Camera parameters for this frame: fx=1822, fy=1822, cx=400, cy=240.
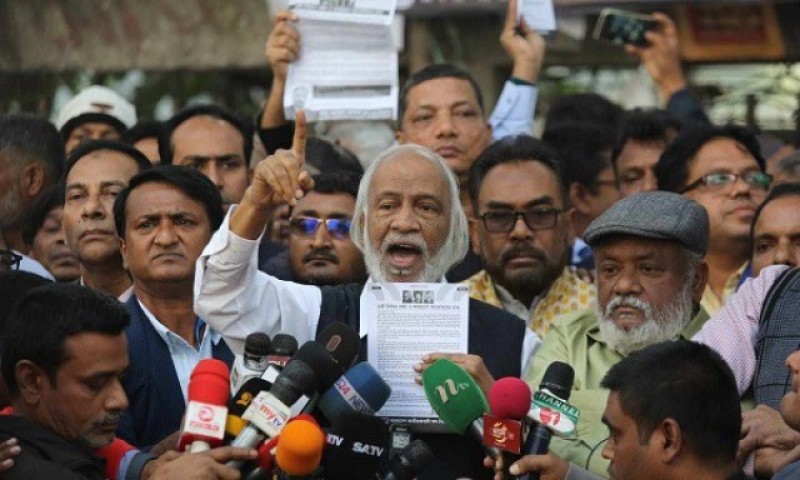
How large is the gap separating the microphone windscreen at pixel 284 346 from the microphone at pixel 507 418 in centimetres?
68

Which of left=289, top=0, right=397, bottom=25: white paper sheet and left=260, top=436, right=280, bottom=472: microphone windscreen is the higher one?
left=289, top=0, right=397, bottom=25: white paper sheet

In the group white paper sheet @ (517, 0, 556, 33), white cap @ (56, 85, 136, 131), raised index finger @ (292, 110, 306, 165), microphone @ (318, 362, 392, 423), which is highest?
white paper sheet @ (517, 0, 556, 33)

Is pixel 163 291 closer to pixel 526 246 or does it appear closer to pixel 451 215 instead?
pixel 451 215

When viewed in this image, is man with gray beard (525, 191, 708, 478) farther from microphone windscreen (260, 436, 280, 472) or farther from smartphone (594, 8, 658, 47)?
smartphone (594, 8, 658, 47)

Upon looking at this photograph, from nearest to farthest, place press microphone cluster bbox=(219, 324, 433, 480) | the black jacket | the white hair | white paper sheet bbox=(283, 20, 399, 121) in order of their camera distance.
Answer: press microphone cluster bbox=(219, 324, 433, 480), the black jacket, the white hair, white paper sheet bbox=(283, 20, 399, 121)

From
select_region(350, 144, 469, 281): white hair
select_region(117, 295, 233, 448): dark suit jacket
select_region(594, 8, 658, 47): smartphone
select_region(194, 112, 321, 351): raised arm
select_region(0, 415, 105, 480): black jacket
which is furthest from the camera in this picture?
select_region(594, 8, 658, 47): smartphone

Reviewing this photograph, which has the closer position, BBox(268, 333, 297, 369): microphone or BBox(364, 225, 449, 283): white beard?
BBox(268, 333, 297, 369): microphone

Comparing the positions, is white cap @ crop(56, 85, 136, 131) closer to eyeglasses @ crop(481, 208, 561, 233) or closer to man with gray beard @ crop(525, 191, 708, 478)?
eyeglasses @ crop(481, 208, 561, 233)

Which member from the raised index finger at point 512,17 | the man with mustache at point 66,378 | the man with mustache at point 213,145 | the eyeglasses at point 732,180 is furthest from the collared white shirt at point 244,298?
the raised index finger at point 512,17

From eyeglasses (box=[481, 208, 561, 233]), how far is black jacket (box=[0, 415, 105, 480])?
2.68 metres

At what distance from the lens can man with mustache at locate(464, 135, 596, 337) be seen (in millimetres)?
8016

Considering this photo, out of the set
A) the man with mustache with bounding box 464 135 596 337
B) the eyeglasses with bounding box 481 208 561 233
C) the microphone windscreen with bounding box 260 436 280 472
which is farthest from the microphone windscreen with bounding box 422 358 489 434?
the eyeglasses with bounding box 481 208 561 233

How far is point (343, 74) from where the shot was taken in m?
8.62

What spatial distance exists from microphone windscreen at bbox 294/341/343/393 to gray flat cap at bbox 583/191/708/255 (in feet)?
5.10
